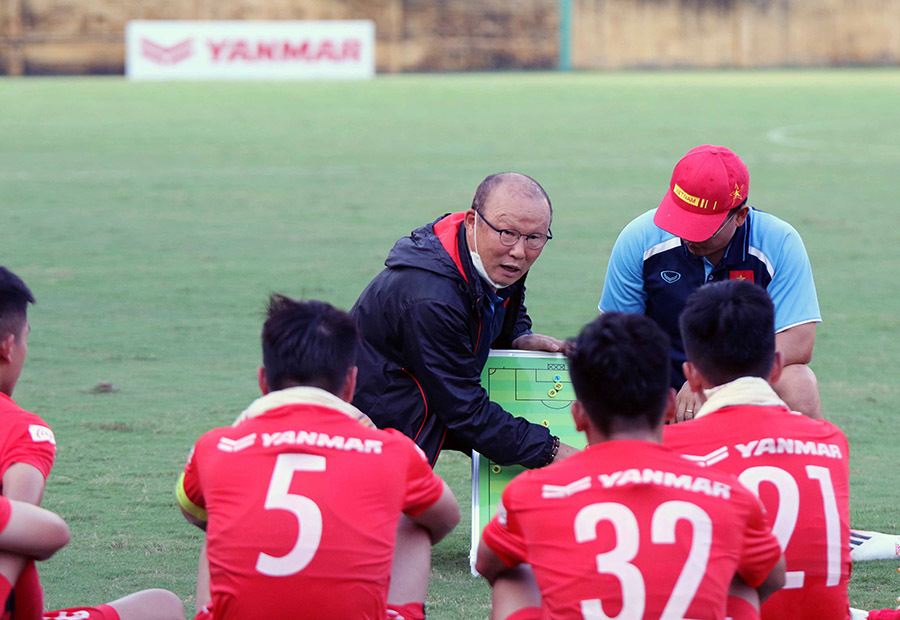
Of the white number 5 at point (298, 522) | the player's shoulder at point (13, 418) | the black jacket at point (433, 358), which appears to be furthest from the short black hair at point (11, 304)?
the black jacket at point (433, 358)

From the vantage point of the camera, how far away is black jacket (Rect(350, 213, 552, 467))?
4277 millimetres

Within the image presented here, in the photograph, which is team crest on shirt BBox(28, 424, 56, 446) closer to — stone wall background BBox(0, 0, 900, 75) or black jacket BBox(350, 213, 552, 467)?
black jacket BBox(350, 213, 552, 467)

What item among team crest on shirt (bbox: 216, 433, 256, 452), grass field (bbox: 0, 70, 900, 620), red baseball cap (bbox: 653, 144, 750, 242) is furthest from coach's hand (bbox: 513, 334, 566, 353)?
team crest on shirt (bbox: 216, 433, 256, 452)

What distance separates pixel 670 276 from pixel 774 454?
190 cm

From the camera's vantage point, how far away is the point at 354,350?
313cm

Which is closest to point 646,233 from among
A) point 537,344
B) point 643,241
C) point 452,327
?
point 643,241

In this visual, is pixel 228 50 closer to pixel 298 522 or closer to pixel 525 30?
pixel 525 30

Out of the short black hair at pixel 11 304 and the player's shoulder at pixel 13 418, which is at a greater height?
the short black hair at pixel 11 304

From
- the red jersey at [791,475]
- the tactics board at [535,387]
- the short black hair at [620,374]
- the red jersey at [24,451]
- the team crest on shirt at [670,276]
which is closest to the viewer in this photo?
the short black hair at [620,374]

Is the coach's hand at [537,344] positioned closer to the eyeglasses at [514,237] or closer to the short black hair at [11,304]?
the eyeglasses at [514,237]

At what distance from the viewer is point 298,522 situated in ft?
9.37

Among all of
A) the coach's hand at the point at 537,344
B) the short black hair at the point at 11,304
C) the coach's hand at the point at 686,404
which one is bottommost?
the coach's hand at the point at 686,404

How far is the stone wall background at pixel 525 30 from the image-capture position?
3741 centimetres

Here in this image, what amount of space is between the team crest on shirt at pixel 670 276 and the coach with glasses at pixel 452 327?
27.9 inches
